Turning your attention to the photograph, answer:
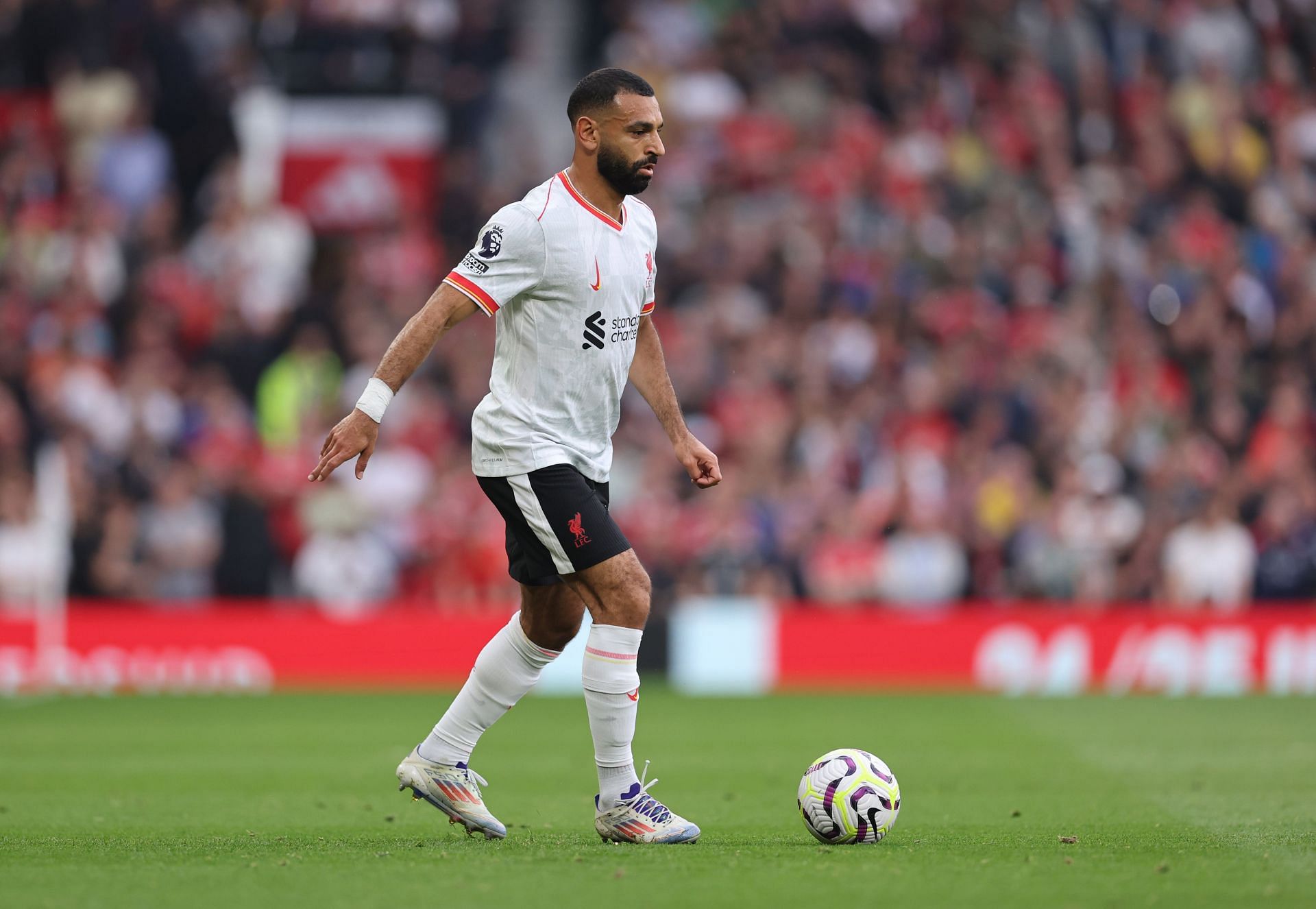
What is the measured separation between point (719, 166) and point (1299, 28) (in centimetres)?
769

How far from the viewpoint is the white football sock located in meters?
7.07

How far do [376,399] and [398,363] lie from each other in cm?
15

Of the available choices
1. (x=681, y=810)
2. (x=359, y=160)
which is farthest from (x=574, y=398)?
(x=359, y=160)

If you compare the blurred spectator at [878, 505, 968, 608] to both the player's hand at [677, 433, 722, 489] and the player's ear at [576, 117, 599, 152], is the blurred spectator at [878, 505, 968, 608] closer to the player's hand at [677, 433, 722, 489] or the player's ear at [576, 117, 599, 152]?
the player's hand at [677, 433, 722, 489]

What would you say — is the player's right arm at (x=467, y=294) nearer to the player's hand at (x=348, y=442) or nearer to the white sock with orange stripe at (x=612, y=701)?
the player's hand at (x=348, y=442)

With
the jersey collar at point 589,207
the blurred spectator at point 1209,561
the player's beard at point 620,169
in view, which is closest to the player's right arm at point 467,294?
the jersey collar at point 589,207

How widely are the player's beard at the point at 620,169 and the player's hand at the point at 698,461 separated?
103 cm

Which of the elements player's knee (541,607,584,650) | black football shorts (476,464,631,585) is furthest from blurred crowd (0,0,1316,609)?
black football shorts (476,464,631,585)

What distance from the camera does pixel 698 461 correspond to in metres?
7.22

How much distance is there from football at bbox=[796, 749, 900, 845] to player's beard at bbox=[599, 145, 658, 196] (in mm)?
2275

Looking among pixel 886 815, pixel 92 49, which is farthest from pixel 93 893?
pixel 92 49

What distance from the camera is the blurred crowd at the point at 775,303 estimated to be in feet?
56.6

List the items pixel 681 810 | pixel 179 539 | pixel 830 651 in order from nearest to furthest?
pixel 681 810
pixel 179 539
pixel 830 651

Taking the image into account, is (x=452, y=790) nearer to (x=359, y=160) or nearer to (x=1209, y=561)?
(x=1209, y=561)
